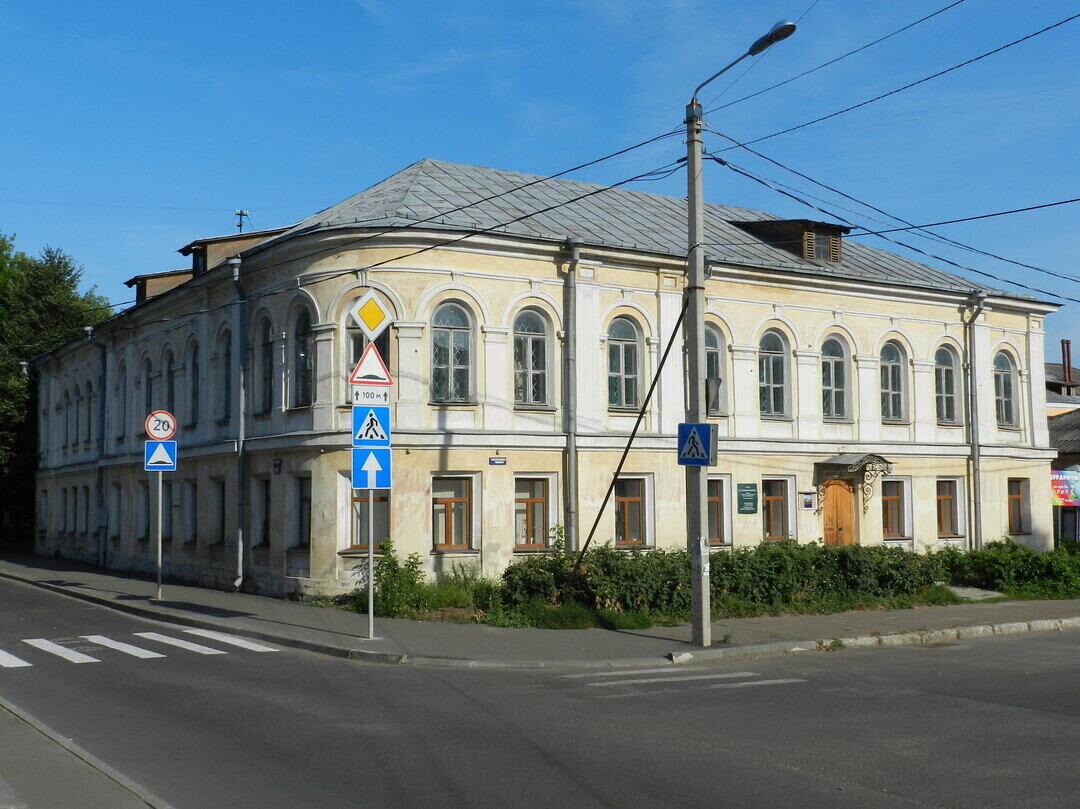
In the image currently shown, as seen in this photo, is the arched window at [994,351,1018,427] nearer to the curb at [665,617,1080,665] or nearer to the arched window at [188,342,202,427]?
the curb at [665,617,1080,665]

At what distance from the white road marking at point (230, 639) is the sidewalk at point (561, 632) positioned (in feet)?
0.81

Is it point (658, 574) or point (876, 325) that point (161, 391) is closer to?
point (658, 574)

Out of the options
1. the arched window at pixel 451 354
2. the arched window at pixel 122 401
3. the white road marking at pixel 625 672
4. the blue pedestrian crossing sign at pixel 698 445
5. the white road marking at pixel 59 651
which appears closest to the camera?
the white road marking at pixel 625 672

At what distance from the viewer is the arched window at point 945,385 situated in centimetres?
2812

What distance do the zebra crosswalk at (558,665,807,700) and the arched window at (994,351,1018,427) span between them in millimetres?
18985

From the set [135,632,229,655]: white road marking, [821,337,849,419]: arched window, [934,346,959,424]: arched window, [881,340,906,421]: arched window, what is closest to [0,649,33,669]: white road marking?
[135,632,229,655]: white road marking

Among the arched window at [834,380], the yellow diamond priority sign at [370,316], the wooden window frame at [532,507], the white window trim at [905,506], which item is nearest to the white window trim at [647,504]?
the wooden window frame at [532,507]

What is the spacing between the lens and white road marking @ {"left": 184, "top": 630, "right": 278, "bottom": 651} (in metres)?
15.5

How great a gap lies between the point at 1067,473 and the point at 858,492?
347 inches

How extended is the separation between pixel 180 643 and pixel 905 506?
60.1ft

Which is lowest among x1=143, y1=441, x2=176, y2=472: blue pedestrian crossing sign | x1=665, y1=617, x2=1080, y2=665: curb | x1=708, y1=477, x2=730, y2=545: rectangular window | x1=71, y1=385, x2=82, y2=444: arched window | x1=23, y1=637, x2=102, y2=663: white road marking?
x1=665, y1=617, x2=1080, y2=665: curb

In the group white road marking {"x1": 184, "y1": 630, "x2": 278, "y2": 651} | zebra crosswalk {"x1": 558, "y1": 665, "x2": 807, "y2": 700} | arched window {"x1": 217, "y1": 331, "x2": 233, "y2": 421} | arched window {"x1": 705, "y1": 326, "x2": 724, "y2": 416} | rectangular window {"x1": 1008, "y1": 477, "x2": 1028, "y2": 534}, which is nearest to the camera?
zebra crosswalk {"x1": 558, "y1": 665, "x2": 807, "y2": 700}

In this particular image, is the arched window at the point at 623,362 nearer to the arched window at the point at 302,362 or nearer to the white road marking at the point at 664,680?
the arched window at the point at 302,362

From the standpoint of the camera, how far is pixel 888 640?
16.3m
